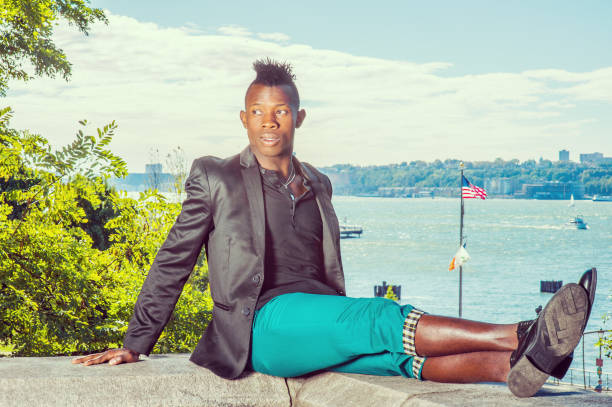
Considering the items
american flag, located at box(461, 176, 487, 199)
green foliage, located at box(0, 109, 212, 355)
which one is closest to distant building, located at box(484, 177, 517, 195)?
american flag, located at box(461, 176, 487, 199)

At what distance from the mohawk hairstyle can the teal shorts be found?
919 millimetres

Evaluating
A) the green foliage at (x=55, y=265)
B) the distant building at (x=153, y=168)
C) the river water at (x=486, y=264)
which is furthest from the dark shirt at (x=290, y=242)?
the river water at (x=486, y=264)

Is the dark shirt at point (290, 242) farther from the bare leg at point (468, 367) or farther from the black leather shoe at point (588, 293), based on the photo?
the black leather shoe at point (588, 293)

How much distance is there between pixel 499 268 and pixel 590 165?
93.2m

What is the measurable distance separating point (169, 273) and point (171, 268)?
0.02 meters

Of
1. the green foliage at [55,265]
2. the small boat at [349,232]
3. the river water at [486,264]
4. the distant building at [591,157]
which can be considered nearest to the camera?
the green foliage at [55,265]

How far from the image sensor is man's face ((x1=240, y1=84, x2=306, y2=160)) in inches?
121

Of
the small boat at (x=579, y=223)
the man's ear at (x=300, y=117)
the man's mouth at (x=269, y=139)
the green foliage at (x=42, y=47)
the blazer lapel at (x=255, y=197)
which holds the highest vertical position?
the green foliage at (x=42, y=47)

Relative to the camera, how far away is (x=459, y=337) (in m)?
2.46

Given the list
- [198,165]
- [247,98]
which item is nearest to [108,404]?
[198,165]

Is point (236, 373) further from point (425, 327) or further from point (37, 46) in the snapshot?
point (37, 46)

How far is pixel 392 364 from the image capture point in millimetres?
2674

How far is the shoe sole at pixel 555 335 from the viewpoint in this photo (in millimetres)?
2188

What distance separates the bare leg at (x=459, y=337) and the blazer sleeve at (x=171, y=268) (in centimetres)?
100
